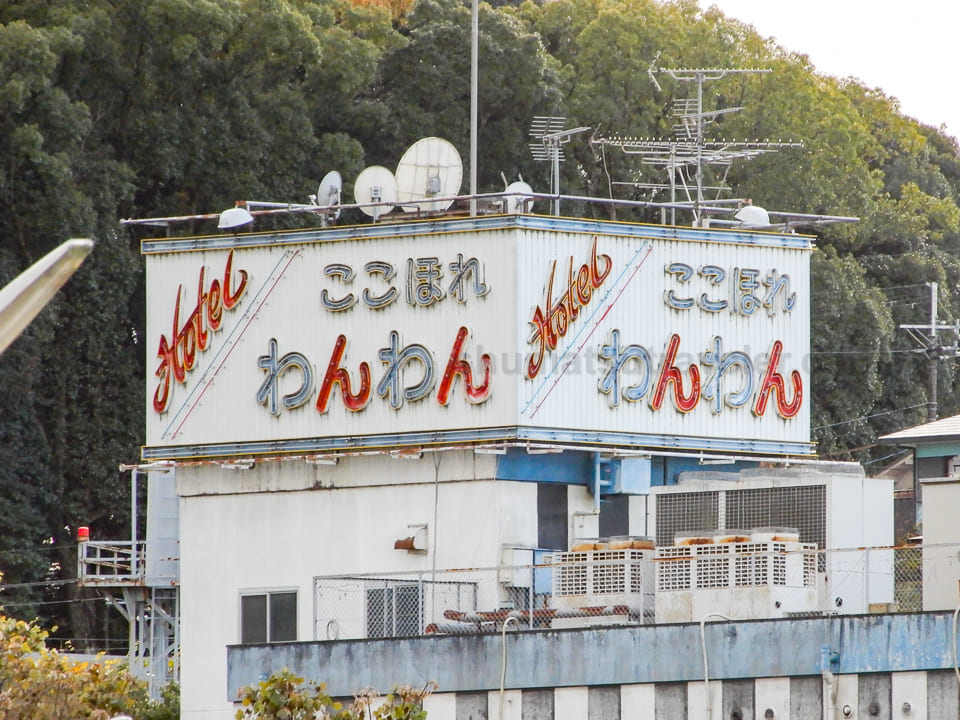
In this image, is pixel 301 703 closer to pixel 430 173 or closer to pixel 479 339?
pixel 479 339

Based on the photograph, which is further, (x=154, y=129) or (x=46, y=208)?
(x=154, y=129)

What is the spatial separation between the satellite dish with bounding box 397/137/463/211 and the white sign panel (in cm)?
233

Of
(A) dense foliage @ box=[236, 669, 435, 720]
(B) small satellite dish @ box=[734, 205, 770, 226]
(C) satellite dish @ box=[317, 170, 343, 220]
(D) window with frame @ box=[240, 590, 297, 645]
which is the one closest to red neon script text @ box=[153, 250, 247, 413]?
(C) satellite dish @ box=[317, 170, 343, 220]

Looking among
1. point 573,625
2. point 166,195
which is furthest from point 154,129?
point 573,625

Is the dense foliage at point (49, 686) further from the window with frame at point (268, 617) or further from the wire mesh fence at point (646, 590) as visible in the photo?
the wire mesh fence at point (646, 590)

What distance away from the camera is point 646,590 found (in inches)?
1231

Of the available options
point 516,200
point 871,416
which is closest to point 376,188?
point 516,200

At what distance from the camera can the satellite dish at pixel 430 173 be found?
39125mm

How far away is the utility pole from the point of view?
6875 centimetres

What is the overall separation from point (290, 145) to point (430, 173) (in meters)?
22.8

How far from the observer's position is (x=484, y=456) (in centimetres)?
3591

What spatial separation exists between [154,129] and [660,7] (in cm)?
2159

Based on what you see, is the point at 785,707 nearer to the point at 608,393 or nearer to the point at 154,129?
the point at 608,393

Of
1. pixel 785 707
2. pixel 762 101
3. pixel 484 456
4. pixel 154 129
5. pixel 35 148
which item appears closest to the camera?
pixel 785 707
